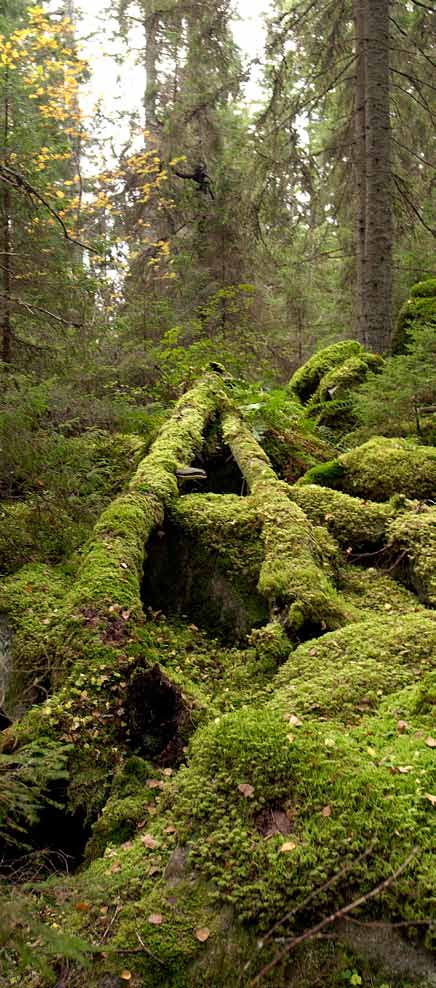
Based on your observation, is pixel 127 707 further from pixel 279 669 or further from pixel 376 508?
pixel 376 508

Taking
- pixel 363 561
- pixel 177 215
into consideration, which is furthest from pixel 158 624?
pixel 177 215

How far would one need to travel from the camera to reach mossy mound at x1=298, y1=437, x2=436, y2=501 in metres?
6.77

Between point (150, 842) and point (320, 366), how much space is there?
9.73 metres

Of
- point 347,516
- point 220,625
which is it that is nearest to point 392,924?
point 220,625

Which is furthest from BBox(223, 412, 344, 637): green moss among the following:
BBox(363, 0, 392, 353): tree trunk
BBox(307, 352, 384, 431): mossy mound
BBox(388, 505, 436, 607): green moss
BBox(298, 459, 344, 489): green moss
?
BBox(363, 0, 392, 353): tree trunk

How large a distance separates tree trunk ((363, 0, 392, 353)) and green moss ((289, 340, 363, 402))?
2.42 feet

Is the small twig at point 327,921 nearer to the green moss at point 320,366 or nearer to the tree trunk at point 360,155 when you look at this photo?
the green moss at point 320,366

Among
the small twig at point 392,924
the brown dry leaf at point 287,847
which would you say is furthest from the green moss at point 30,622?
the small twig at point 392,924

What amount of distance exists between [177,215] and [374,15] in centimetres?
577

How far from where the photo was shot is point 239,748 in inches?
119

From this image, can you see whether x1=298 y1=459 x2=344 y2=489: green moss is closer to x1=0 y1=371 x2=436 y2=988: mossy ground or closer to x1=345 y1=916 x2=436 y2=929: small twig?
x1=0 y1=371 x2=436 y2=988: mossy ground

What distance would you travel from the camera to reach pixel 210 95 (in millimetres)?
13859

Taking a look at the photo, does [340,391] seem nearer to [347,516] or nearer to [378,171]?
[378,171]

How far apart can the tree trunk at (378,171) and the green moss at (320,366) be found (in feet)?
2.42
